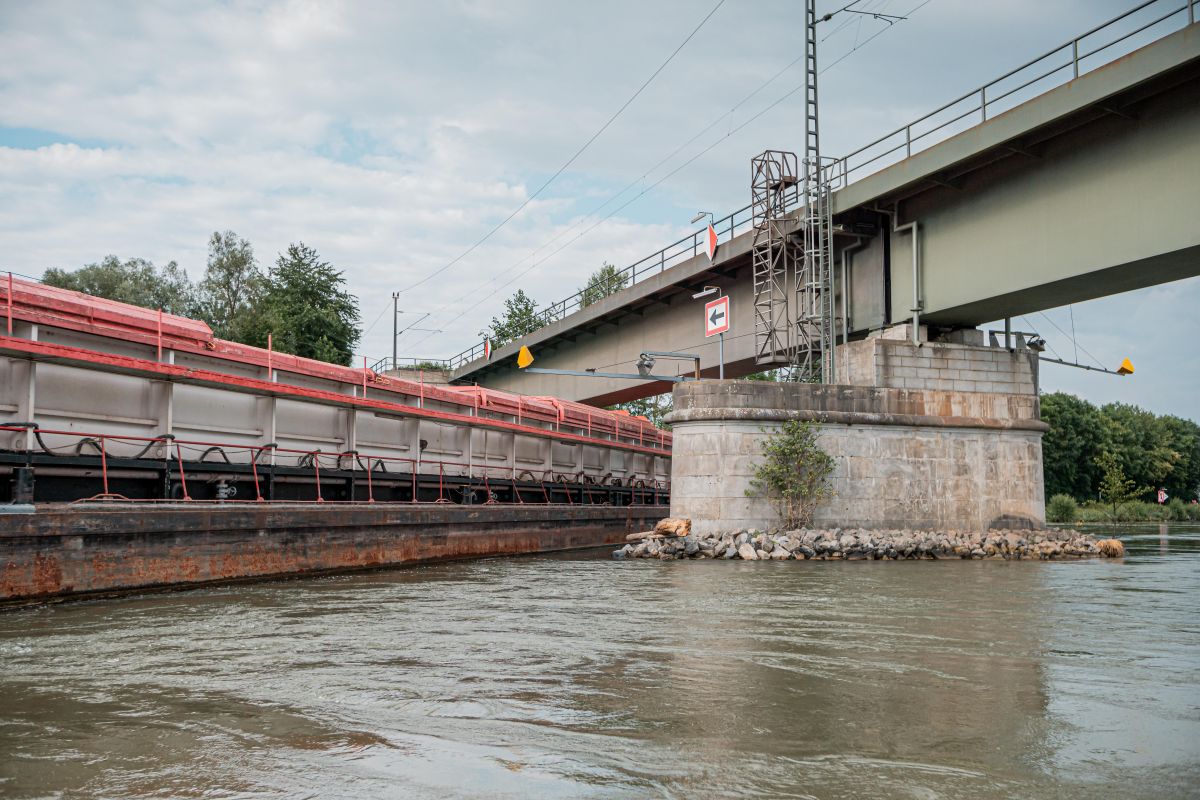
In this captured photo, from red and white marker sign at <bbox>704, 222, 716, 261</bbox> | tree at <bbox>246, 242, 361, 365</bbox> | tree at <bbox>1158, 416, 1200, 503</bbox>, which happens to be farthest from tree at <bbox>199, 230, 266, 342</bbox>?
tree at <bbox>1158, 416, 1200, 503</bbox>

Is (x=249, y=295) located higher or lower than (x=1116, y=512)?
higher

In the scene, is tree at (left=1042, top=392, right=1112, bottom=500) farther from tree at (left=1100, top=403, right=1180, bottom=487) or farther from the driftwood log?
the driftwood log

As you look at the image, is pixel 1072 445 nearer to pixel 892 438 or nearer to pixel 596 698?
pixel 892 438

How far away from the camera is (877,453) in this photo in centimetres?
2216

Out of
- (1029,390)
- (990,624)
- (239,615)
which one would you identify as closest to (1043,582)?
(990,624)

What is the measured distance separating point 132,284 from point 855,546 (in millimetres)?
Answer: 55684

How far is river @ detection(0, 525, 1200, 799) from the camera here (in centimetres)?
455

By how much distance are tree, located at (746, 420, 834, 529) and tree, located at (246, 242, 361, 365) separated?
2581cm

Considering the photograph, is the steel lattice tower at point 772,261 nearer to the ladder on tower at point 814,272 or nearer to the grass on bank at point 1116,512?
the ladder on tower at point 814,272

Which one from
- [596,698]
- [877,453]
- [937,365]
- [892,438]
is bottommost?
[596,698]

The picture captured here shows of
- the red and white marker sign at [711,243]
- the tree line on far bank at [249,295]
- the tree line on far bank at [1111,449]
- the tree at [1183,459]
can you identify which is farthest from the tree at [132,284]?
the tree at [1183,459]

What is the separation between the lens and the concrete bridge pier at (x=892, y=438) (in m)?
21.5

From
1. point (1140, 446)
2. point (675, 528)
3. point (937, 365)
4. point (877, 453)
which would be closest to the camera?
point (675, 528)

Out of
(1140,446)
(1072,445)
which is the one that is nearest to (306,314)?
(1072,445)
